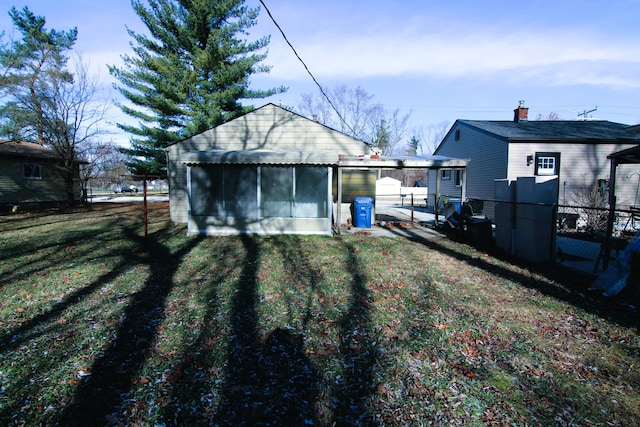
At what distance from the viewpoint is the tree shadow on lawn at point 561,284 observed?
14.8ft

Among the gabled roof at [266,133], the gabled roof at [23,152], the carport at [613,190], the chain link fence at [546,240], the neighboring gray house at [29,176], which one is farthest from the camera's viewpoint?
the neighboring gray house at [29,176]

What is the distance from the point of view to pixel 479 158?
1702 centimetres

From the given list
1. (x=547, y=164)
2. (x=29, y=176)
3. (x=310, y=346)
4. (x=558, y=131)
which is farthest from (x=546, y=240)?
(x=29, y=176)

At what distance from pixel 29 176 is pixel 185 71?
1082 cm

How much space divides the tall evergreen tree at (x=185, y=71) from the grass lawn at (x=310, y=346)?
13589mm

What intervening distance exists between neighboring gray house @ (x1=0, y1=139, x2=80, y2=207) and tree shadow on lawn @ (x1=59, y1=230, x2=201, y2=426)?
18.0m

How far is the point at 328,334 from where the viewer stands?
394 cm

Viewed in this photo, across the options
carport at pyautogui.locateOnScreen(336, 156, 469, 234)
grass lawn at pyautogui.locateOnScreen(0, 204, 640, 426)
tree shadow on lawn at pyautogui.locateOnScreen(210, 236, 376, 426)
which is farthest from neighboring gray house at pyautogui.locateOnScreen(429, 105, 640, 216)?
tree shadow on lawn at pyautogui.locateOnScreen(210, 236, 376, 426)

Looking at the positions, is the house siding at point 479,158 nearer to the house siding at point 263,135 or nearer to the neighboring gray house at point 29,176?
the house siding at point 263,135

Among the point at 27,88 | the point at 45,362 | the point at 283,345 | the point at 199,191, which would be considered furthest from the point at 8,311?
the point at 27,88

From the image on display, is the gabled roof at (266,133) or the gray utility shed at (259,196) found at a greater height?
the gabled roof at (266,133)

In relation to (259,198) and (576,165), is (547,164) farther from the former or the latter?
(259,198)

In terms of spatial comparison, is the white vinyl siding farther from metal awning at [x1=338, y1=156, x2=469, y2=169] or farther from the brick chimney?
metal awning at [x1=338, y1=156, x2=469, y2=169]

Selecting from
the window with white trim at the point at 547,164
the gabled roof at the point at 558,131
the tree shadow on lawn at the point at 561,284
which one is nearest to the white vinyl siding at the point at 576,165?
the window with white trim at the point at 547,164
